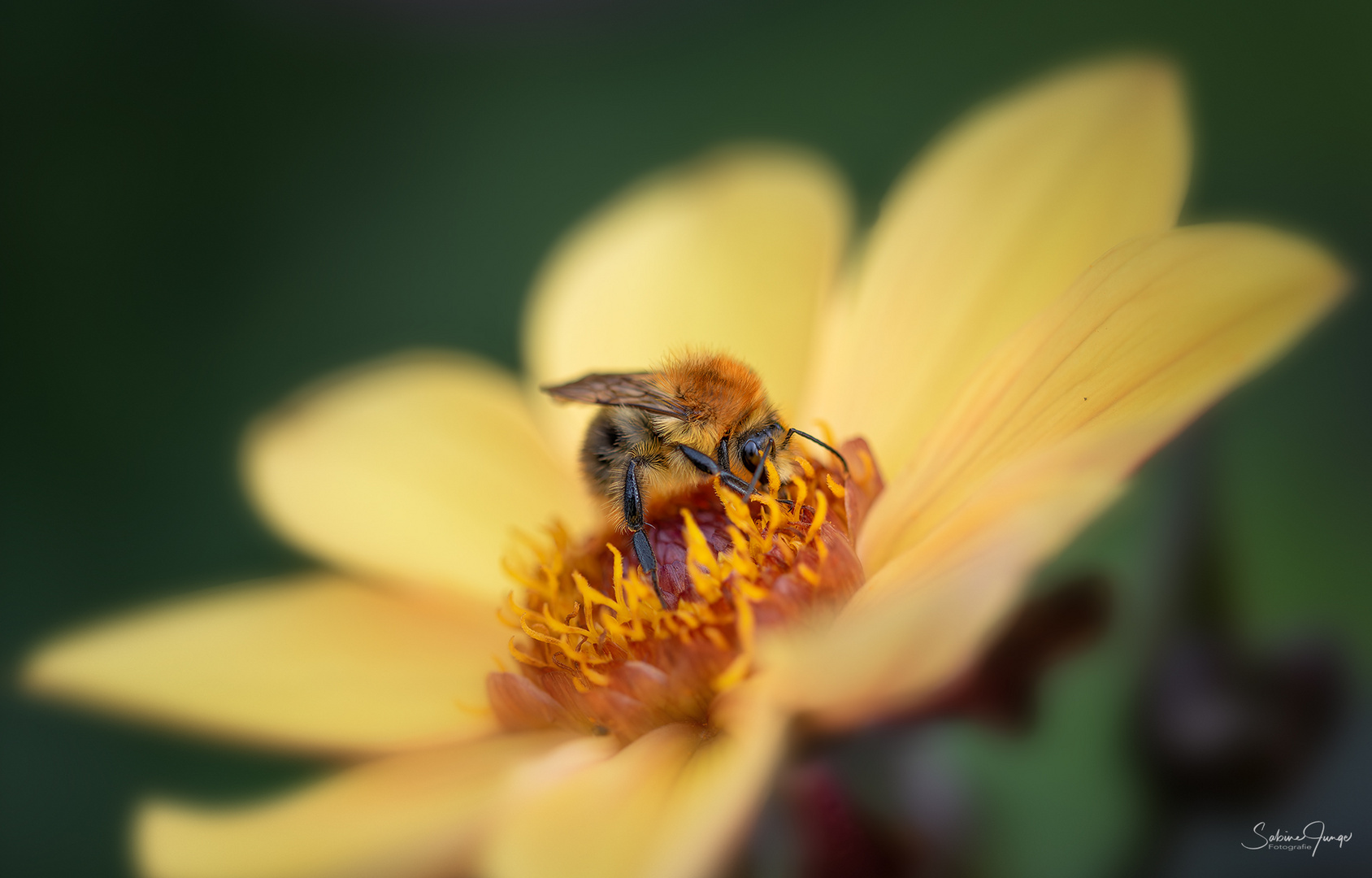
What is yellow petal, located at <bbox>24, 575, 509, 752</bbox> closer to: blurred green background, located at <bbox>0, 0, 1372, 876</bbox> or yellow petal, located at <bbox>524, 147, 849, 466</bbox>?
blurred green background, located at <bbox>0, 0, 1372, 876</bbox>

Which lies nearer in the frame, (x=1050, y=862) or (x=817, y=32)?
(x=1050, y=862)

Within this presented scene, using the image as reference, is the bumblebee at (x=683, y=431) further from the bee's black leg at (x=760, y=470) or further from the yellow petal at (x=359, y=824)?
the yellow petal at (x=359, y=824)

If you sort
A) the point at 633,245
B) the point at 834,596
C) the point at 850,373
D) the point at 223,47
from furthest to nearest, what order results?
the point at 223,47 → the point at 633,245 → the point at 850,373 → the point at 834,596

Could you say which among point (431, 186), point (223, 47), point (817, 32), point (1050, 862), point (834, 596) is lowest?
point (1050, 862)

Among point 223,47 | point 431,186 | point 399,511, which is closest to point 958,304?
point 399,511

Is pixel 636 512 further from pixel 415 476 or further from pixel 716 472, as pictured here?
pixel 415 476

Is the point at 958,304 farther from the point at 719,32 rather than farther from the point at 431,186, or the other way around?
the point at 431,186

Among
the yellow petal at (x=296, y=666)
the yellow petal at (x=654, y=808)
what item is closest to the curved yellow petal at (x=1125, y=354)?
the yellow petal at (x=654, y=808)
